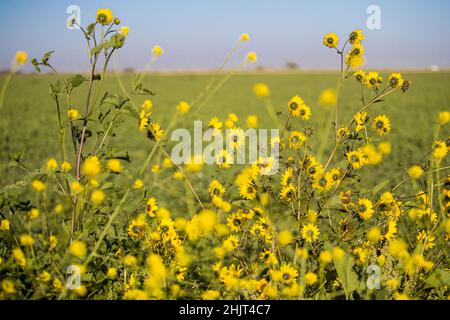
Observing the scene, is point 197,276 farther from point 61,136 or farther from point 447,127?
point 447,127

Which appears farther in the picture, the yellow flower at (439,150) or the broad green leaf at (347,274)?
the yellow flower at (439,150)

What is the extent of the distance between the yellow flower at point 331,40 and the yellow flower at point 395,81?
0.36 m

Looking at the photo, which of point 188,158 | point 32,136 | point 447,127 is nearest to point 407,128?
point 447,127

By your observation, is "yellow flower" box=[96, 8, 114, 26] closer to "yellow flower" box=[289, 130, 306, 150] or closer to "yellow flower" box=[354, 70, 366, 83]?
"yellow flower" box=[289, 130, 306, 150]

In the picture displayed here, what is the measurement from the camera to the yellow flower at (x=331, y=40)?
2.25m

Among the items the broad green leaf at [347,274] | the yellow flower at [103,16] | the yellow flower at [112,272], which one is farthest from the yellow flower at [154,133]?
the broad green leaf at [347,274]

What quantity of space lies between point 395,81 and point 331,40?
419 millimetres

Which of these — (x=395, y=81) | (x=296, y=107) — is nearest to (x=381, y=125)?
(x=395, y=81)

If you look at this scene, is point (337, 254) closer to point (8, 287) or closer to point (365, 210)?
point (365, 210)

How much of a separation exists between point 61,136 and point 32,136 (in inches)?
446

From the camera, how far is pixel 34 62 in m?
2.01

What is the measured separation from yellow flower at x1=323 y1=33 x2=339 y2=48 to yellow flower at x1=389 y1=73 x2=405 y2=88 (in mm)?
360

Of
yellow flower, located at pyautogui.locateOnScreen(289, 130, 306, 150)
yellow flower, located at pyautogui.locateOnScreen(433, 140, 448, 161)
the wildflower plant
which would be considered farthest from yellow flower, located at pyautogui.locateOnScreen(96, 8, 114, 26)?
yellow flower, located at pyautogui.locateOnScreen(433, 140, 448, 161)

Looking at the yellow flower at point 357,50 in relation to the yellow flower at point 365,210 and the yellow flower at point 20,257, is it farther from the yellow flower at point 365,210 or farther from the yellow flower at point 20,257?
the yellow flower at point 20,257
